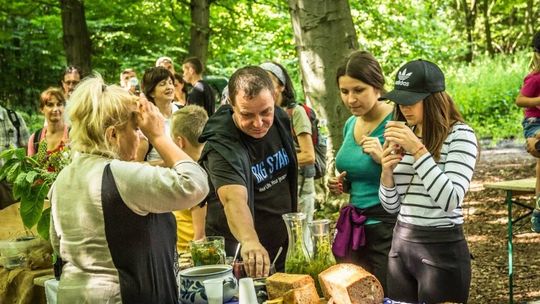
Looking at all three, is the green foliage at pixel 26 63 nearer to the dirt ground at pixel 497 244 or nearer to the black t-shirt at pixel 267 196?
the dirt ground at pixel 497 244

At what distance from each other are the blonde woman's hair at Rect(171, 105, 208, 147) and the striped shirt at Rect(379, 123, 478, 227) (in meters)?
1.18

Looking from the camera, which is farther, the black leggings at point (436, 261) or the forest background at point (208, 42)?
the forest background at point (208, 42)

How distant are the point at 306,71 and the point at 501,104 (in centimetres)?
1066

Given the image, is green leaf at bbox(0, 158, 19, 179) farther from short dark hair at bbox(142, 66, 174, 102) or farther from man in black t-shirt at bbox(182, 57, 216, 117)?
man in black t-shirt at bbox(182, 57, 216, 117)

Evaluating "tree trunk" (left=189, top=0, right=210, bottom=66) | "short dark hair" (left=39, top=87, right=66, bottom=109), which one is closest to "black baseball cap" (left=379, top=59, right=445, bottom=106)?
"short dark hair" (left=39, top=87, right=66, bottom=109)

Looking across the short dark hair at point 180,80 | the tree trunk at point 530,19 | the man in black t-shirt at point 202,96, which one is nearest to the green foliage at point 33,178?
the man in black t-shirt at point 202,96

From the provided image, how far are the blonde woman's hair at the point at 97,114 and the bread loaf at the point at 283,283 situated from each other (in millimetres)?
669

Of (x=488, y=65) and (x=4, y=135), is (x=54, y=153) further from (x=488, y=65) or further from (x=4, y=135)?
(x=488, y=65)

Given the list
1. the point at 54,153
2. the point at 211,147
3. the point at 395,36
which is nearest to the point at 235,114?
the point at 211,147

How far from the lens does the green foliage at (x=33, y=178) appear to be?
354cm

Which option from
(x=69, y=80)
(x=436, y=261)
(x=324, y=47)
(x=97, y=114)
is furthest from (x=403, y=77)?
(x=69, y=80)

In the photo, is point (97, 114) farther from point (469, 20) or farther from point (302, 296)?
point (469, 20)

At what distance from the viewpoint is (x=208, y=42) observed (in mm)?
11781

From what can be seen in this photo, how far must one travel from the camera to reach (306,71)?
6.51m
